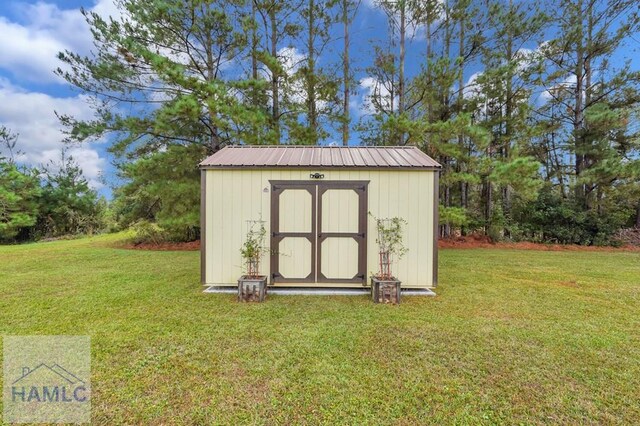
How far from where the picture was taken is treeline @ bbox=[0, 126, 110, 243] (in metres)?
11.3

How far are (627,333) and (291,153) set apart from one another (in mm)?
5060

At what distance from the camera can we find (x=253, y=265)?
14.4 ft

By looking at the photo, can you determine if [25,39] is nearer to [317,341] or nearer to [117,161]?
[117,161]

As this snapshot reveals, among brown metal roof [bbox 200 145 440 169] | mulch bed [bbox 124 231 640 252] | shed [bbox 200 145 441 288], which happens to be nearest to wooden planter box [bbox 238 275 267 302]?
shed [bbox 200 145 441 288]

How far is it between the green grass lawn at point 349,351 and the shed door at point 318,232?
44 centimetres

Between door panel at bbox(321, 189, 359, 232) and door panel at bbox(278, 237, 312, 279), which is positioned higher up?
door panel at bbox(321, 189, 359, 232)

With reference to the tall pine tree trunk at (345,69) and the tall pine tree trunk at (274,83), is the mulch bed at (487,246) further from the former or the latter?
the tall pine tree trunk at (345,69)

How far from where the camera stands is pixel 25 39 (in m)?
7.36

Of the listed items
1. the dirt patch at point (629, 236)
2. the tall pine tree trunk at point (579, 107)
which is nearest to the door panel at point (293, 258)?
the tall pine tree trunk at point (579, 107)

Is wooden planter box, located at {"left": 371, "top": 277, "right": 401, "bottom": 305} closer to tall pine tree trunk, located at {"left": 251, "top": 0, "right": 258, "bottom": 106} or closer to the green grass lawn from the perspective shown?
the green grass lawn

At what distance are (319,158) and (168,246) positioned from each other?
7.25m

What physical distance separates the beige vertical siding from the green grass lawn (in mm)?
566

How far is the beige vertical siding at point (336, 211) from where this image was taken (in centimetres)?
439

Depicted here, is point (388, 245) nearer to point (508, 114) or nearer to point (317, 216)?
point (317, 216)
